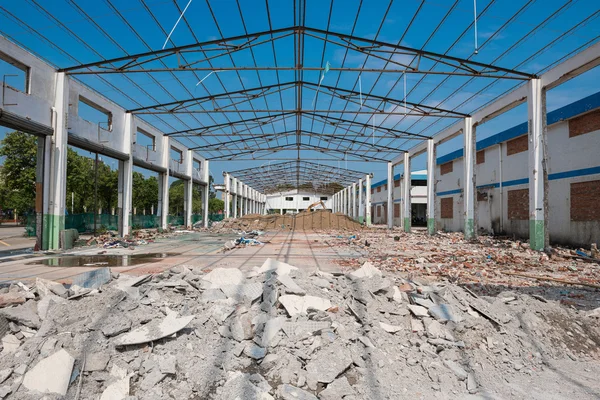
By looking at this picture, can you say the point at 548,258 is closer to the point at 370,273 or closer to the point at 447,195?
the point at 370,273

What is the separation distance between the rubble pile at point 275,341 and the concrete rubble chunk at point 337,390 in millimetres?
12

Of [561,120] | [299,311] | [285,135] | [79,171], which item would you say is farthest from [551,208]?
[79,171]

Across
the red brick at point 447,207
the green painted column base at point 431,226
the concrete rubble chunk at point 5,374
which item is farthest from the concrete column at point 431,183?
the concrete rubble chunk at point 5,374

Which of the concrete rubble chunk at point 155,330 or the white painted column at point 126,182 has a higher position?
the white painted column at point 126,182

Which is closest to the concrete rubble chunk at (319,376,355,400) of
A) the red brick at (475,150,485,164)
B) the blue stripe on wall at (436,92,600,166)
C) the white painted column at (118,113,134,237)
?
the blue stripe on wall at (436,92,600,166)

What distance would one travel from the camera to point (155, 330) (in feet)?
15.3

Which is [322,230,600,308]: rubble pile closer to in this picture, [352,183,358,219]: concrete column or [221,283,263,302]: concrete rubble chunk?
[221,283,263,302]: concrete rubble chunk

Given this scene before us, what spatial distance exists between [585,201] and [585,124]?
3.30 meters

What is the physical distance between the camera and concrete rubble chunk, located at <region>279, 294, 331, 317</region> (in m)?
5.35

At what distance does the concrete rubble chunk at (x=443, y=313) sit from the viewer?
17.5ft

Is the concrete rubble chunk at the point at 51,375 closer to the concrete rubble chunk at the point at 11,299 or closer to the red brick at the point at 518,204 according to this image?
the concrete rubble chunk at the point at 11,299

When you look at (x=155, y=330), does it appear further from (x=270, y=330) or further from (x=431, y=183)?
(x=431, y=183)

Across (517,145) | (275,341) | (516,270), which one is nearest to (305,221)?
(517,145)

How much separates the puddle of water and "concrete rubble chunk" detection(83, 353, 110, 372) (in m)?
7.97
